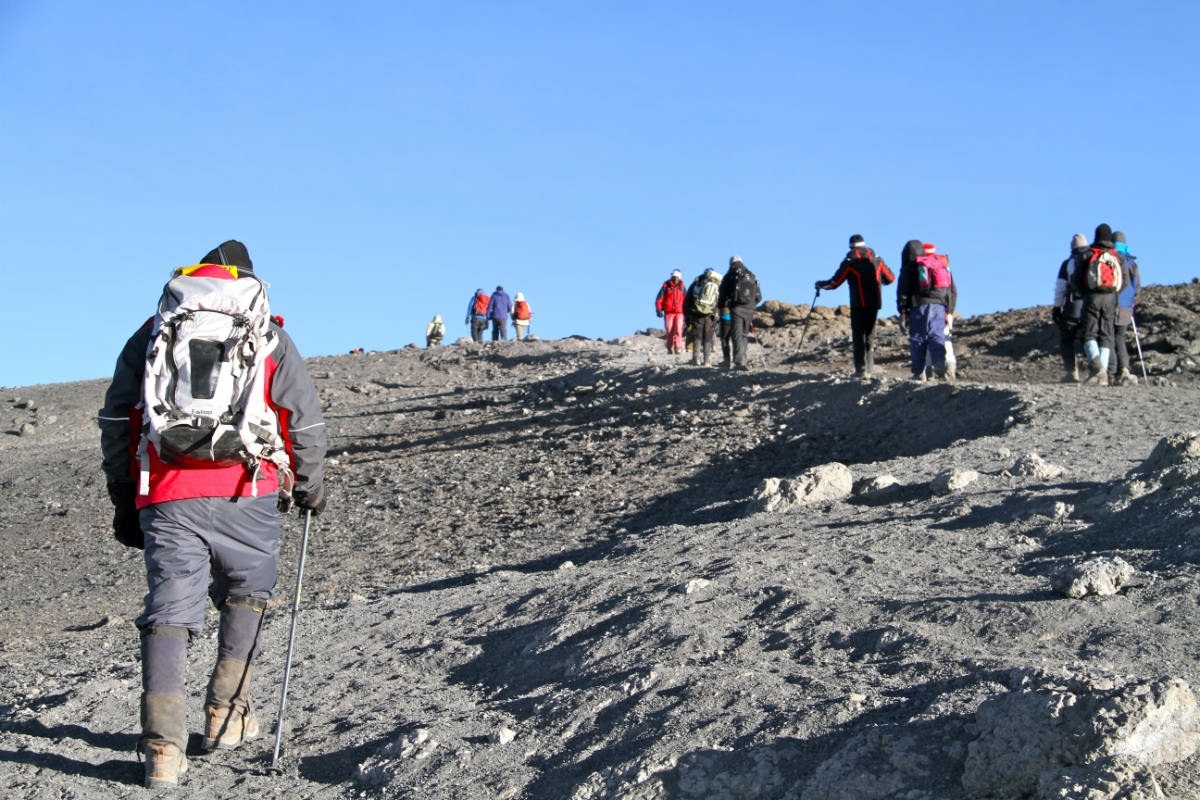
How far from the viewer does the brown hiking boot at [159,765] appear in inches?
179

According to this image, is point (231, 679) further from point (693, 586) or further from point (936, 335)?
point (936, 335)

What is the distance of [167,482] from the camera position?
4.71 m

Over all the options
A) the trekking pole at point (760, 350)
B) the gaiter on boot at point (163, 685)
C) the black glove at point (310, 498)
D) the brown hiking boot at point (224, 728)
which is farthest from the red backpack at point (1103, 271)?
the gaiter on boot at point (163, 685)

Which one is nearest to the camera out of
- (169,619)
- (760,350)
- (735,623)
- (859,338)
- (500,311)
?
(169,619)

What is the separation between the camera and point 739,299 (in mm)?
18016

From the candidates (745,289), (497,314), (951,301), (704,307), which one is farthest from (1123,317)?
(497,314)

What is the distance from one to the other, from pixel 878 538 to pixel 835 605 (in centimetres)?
175

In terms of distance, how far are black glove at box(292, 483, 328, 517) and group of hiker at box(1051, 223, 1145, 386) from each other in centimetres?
1074

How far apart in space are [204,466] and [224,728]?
1.07 meters

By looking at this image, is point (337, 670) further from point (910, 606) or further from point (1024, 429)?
point (1024, 429)

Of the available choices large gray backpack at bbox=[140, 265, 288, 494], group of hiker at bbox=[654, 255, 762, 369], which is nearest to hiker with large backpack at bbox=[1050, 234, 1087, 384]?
group of hiker at bbox=[654, 255, 762, 369]

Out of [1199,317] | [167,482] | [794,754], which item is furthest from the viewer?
[1199,317]

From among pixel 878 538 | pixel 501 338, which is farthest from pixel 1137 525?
pixel 501 338

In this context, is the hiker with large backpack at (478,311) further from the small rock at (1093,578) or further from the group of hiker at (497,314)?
the small rock at (1093,578)
